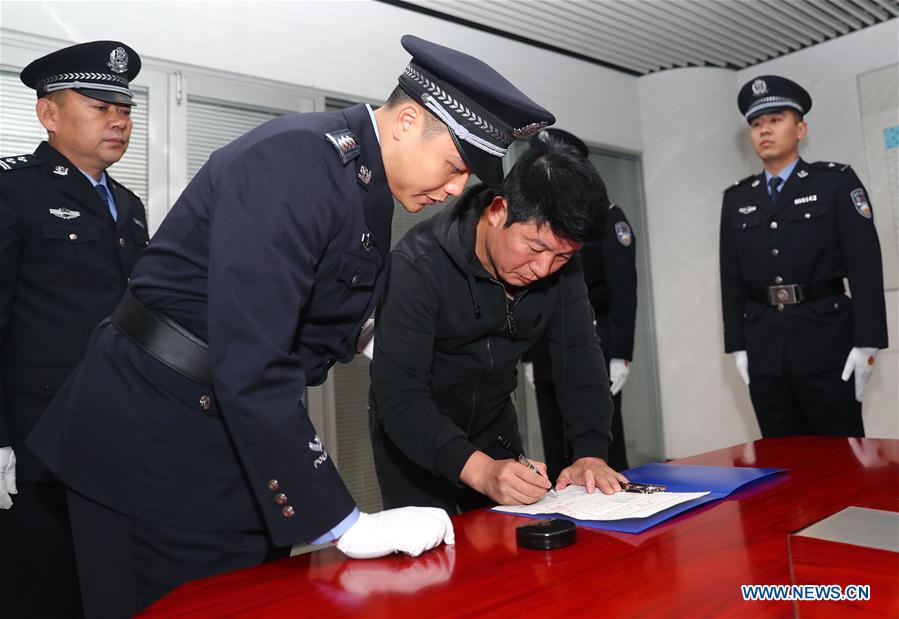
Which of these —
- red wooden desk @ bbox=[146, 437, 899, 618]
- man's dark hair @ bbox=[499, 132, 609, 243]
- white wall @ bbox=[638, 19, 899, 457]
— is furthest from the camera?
white wall @ bbox=[638, 19, 899, 457]

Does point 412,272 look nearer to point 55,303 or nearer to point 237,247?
point 237,247

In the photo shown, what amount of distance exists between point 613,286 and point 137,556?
254 centimetres

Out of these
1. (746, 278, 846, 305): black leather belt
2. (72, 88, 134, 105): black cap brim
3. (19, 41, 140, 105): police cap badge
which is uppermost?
(19, 41, 140, 105): police cap badge

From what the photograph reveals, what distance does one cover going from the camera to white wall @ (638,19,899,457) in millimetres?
4879

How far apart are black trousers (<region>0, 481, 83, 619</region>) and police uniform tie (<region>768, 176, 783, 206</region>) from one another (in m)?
2.80

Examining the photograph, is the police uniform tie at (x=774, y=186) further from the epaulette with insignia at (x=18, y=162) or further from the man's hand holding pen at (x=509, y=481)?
the epaulette with insignia at (x=18, y=162)

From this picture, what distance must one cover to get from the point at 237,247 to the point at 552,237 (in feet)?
2.51

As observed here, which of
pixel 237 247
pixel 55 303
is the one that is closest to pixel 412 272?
pixel 237 247

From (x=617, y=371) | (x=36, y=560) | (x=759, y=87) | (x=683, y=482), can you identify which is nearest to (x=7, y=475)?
(x=36, y=560)

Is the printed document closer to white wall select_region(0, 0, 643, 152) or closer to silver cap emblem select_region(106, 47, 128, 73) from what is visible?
silver cap emblem select_region(106, 47, 128, 73)

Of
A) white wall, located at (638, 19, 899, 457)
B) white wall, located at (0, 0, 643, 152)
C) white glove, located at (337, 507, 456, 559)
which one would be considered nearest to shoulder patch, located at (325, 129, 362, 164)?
white glove, located at (337, 507, 456, 559)

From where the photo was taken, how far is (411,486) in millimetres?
1681

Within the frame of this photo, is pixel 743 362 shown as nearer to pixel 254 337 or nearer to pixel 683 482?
pixel 683 482

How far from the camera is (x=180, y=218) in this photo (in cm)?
100
